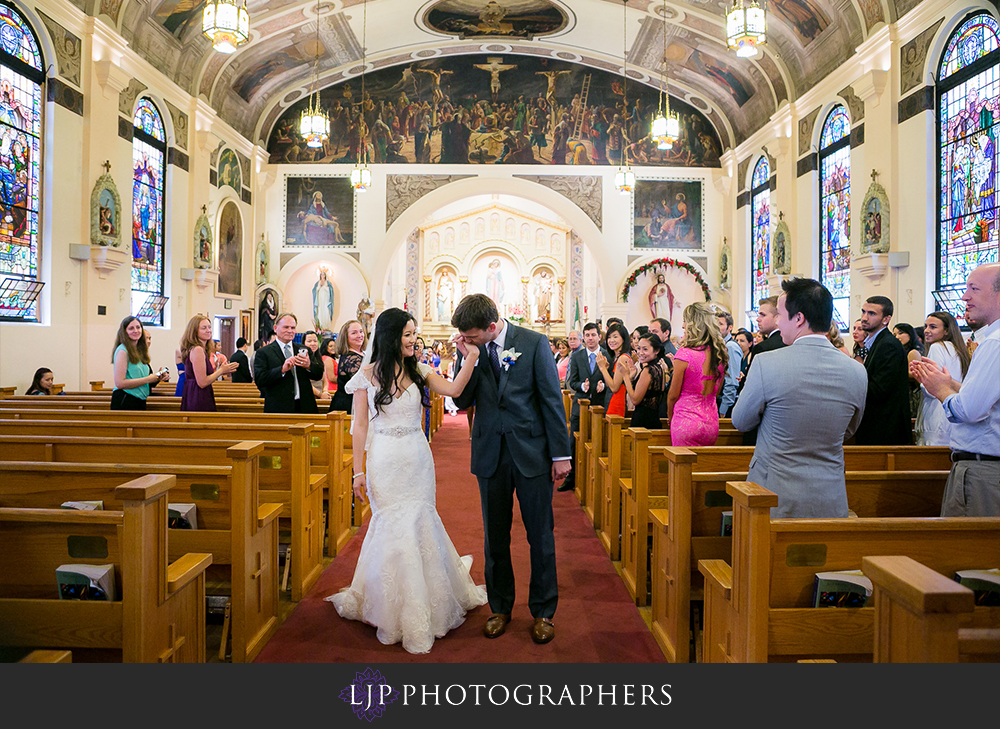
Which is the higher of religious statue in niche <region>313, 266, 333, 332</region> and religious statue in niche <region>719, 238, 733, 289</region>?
religious statue in niche <region>719, 238, 733, 289</region>

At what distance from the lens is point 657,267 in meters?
17.1

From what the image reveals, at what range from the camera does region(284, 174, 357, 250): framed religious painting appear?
675 inches

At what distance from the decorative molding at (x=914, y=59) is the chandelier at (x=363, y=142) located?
364 inches

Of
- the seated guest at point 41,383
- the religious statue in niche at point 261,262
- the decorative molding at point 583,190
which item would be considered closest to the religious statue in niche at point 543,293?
the decorative molding at point 583,190

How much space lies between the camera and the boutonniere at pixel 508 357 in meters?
3.16

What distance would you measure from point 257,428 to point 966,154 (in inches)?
368

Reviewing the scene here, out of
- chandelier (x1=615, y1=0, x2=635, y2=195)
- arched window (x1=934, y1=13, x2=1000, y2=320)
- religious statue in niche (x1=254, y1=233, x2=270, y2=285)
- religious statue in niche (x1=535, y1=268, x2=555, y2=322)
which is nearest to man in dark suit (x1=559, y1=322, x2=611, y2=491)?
arched window (x1=934, y1=13, x2=1000, y2=320)

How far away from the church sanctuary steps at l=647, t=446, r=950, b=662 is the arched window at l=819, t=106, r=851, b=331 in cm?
936

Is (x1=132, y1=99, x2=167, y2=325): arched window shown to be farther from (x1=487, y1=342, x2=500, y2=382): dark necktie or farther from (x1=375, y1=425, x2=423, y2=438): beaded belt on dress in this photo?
(x1=487, y1=342, x2=500, y2=382): dark necktie

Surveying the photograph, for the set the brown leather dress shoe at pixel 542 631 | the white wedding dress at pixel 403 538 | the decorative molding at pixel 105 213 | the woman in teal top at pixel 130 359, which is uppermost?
the decorative molding at pixel 105 213

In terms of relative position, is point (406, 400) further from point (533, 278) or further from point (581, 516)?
point (533, 278)

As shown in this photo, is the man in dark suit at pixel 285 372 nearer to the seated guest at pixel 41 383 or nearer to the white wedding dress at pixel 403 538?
the white wedding dress at pixel 403 538

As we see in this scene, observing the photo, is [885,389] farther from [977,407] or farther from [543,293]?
[543,293]

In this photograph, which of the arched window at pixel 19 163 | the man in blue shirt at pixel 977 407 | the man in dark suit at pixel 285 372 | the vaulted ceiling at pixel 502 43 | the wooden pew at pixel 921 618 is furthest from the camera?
the vaulted ceiling at pixel 502 43
